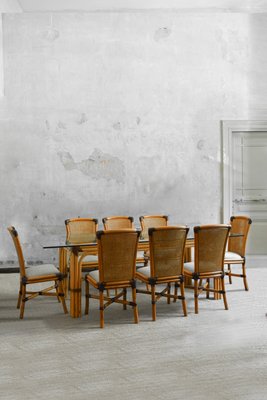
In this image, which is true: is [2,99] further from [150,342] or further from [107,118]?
[150,342]

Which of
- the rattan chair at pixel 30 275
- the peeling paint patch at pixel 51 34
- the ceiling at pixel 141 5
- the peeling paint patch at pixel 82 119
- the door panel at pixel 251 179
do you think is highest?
the ceiling at pixel 141 5

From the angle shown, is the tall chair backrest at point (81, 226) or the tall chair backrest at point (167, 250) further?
the tall chair backrest at point (81, 226)

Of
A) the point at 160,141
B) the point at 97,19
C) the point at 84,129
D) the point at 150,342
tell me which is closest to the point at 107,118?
the point at 84,129

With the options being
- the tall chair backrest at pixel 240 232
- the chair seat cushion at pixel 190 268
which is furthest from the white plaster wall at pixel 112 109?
the chair seat cushion at pixel 190 268

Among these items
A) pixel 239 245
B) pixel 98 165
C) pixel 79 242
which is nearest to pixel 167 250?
pixel 79 242

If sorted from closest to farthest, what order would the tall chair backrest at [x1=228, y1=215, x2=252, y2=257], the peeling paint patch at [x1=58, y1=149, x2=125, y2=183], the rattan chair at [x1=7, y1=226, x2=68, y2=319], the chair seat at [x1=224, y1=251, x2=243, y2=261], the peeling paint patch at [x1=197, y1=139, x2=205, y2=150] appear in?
the rattan chair at [x1=7, y1=226, x2=68, y2=319], the chair seat at [x1=224, y1=251, x2=243, y2=261], the tall chair backrest at [x1=228, y1=215, x2=252, y2=257], the peeling paint patch at [x1=58, y1=149, x2=125, y2=183], the peeling paint patch at [x1=197, y1=139, x2=205, y2=150]

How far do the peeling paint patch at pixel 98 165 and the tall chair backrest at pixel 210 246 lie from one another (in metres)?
3.38

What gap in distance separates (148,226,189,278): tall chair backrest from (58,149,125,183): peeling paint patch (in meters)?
3.47

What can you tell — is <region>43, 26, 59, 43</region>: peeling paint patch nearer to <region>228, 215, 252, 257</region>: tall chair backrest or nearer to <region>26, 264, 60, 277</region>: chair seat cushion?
<region>228, 215, 252, 257</region>: tall chair backrest

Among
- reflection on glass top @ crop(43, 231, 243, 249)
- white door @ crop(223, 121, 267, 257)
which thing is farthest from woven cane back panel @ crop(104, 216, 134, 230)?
white door @ crop(223, 121, 267, 257)

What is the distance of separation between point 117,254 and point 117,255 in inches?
0.4

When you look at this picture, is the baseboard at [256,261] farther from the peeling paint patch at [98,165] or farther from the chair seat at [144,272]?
the chair seat at [144,272]

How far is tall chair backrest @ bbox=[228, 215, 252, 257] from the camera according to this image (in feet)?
20.2

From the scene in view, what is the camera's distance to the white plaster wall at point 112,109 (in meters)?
8.12
